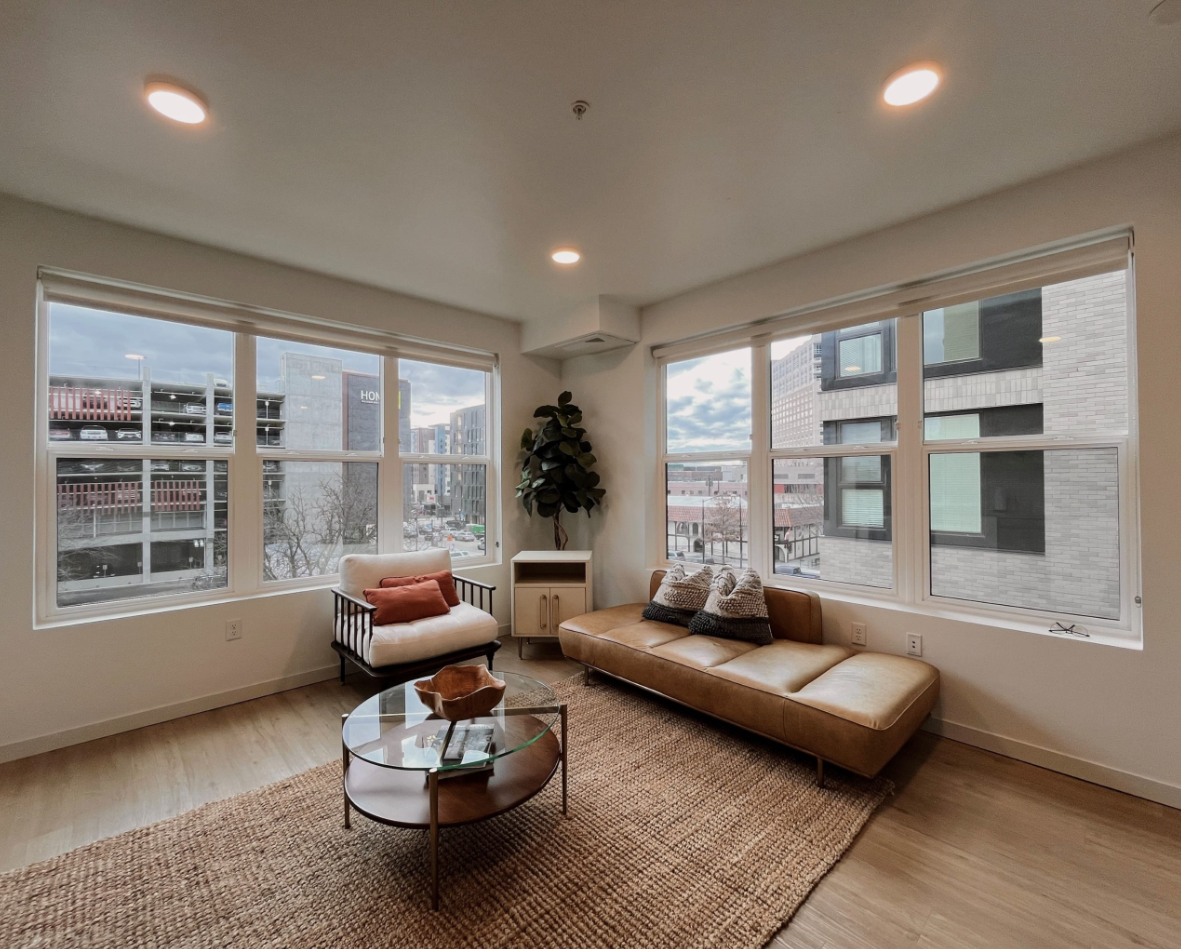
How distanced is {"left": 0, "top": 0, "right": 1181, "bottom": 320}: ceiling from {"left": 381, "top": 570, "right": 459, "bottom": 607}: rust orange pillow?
2.13 metres

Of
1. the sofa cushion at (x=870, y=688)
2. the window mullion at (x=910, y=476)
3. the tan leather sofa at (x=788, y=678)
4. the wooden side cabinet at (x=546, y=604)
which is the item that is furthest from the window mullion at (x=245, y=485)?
the window mullion at (x=910, y=476)

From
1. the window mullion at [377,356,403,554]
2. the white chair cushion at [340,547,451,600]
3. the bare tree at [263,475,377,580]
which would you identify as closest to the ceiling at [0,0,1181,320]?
the window mullion at [377,356,403,554]

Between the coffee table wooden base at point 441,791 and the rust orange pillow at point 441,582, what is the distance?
1456 millimetres

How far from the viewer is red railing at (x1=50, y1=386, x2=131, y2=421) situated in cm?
277

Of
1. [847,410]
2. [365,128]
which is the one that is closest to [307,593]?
[365,128]

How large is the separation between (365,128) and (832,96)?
5.68 feet

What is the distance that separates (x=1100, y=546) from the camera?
242 cm

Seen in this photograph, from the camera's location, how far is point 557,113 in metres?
1.93

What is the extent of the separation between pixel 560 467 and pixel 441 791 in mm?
2739

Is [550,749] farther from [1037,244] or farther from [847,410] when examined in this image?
[1037,244]

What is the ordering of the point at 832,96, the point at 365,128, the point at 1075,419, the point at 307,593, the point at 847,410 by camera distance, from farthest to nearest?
the point at 307,593, the point at 847,410, the point at 1075,419, the point at 365,128, the point at 832,96

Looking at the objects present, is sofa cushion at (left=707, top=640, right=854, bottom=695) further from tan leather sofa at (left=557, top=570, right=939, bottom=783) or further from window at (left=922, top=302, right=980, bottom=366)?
window at (left=922, top=302, right=980, bottom=366)

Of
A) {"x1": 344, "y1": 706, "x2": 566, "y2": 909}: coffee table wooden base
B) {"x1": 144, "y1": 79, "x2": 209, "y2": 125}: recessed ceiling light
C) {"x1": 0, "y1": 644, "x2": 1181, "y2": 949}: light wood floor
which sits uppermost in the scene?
{"x1": 144, "y1": 79, "x2": 209, "y2": 125}: recessed ceiling light

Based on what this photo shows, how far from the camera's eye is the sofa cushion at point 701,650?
2.76m
